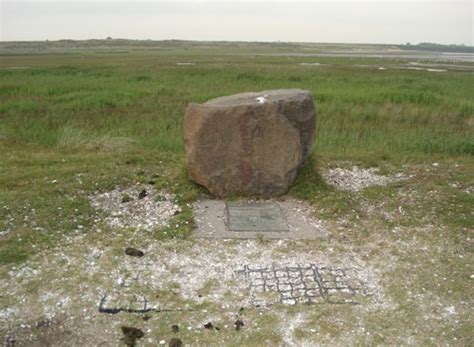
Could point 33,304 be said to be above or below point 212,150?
below

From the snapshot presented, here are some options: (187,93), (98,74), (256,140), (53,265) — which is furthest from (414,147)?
(98,74)

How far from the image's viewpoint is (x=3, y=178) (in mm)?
7246

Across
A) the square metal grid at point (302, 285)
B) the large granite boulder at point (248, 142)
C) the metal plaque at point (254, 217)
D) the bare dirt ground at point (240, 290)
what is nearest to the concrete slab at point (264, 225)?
the metal plaque at point (254, 217)

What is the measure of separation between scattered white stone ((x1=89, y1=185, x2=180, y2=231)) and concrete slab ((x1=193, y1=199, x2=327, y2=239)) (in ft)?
1.47

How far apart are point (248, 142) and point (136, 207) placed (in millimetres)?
1914

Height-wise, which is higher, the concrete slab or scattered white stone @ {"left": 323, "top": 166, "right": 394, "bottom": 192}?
scattered white stone @ {"left": 323, "top": 166, "right": 394, "bottom": 192}

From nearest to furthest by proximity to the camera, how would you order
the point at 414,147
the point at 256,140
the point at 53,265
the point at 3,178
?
1. the point at 53,265
2. the point at 256,140
3. the point at 3,178
4. the point at 414,147

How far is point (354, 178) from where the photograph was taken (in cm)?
780

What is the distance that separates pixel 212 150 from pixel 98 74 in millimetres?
21452

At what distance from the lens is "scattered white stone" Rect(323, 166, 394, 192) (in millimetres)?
7434

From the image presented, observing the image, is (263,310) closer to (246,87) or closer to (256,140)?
(256,140)

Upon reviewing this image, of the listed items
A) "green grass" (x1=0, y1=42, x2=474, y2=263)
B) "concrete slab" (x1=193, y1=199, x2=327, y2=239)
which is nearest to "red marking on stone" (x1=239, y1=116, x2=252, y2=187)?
"concrete slab" (x1=193, y1=199, x2=327, y2=239)

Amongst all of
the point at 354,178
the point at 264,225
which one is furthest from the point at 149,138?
the point at 264,225

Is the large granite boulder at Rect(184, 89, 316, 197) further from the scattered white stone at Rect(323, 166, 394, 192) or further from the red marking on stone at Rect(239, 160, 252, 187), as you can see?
the scattered white stone at Rect(323, 166, 394, 192)
